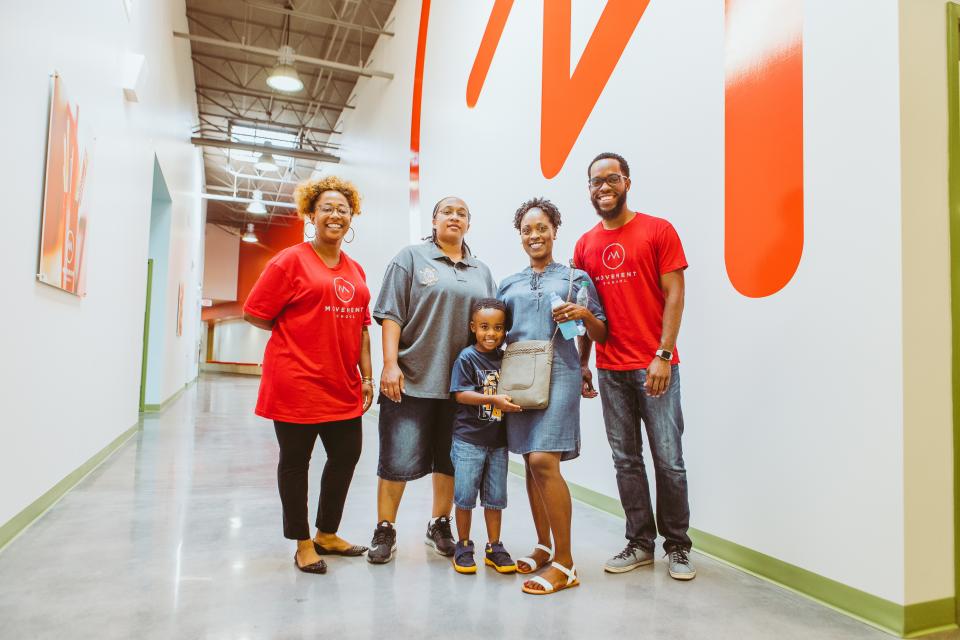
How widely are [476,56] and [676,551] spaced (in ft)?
14.7

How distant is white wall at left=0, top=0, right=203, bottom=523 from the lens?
2.39 metres

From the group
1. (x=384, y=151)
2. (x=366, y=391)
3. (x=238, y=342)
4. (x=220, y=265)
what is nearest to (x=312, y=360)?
(x=366, y=391)

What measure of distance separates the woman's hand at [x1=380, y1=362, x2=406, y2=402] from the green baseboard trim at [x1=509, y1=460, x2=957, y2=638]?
4.61 feet

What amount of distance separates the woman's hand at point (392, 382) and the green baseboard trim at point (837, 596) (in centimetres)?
141

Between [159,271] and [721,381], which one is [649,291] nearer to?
[721,381]

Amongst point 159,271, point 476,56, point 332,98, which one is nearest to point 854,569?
point 476,56

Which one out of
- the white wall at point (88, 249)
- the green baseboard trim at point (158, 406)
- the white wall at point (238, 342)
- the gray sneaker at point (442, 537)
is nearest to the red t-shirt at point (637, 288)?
the gray sneaker at point (442, 537)

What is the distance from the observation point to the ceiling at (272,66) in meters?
8.54

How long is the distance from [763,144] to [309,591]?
7.55 feet

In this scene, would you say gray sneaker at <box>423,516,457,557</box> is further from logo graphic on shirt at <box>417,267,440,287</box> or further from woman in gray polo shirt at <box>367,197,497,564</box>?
logo graphic on shirt at <box>417,267,440,287</box>

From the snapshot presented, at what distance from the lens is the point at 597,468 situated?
3268mm

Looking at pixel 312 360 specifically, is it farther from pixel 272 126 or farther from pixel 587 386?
pixel 272 126

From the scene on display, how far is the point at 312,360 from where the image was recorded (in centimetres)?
214

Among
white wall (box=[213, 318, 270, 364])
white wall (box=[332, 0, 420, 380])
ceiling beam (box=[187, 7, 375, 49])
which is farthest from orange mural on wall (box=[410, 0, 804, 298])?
white wall (box=[213, 318, 270, 364])
